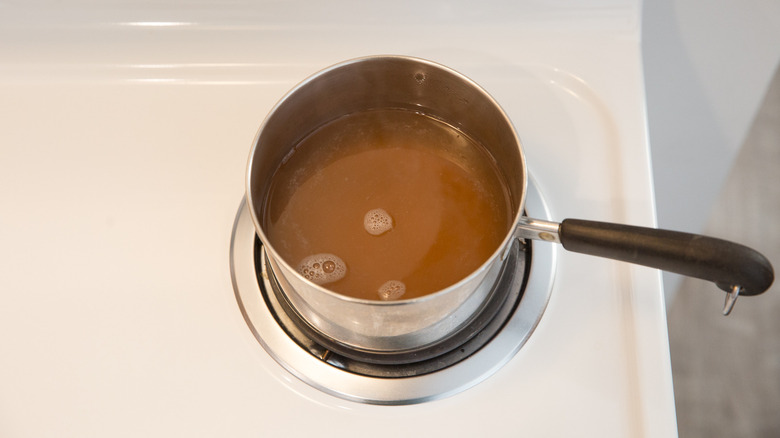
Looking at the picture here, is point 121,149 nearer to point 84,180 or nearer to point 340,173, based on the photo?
point 84,180

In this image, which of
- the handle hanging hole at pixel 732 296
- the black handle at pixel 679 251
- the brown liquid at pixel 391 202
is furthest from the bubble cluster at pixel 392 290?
the handle hanging hole at pixel 732 296

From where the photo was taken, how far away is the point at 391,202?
557 mm

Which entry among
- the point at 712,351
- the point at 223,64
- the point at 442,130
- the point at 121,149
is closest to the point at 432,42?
the point at 442,130

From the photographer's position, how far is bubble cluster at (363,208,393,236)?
1.78 feet

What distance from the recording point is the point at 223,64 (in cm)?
61

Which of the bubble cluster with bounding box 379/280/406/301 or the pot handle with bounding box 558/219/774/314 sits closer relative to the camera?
the pot handle with bounding box 558/219/774/314

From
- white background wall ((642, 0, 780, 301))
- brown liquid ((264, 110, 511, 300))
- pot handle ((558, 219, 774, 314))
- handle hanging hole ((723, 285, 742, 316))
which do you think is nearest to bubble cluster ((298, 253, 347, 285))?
brown liquid ((264, 110, 511, 300))

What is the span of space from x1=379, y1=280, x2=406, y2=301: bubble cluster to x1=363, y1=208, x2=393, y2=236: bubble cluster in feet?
0.16

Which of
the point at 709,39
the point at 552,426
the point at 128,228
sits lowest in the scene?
the point at 552,426

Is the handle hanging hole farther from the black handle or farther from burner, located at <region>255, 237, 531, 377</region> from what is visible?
burner, located at <region>255, 237, 531, 377</region>

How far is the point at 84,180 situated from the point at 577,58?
1.56ft

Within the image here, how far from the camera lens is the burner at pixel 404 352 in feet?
1.65

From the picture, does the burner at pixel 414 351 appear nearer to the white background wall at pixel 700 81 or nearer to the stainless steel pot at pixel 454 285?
the stainless steel pot at pixel 454 285

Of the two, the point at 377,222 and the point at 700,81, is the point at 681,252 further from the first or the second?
the point at 700,81
